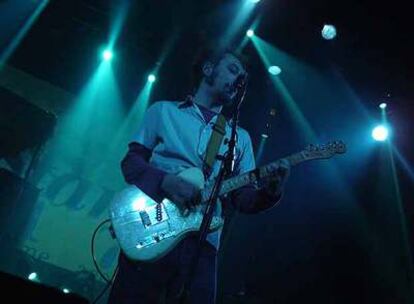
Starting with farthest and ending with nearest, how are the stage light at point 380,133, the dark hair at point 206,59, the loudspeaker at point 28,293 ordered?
the stage light at point 380,133, the dark hair at point 206,59, the loudspeaker at point 28,293

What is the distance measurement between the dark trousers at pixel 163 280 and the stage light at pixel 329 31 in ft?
15.9

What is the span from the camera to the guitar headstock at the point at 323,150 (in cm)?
341

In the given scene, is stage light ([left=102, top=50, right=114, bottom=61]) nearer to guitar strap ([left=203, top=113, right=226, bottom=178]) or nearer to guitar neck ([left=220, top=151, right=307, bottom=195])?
guitar strap ([left=203, top=113, right=226, bottom=178])

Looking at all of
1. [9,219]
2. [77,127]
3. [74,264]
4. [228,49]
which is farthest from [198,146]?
[77,127]

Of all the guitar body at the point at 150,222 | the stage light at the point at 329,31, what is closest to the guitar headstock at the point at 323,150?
the guitar body at the point at 150,222

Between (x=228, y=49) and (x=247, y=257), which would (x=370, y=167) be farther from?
(x=228, y=49)

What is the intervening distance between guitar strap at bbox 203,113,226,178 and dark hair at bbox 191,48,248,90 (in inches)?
21.7

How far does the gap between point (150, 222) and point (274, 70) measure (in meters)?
5.32

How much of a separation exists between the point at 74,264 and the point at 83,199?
4.79 ft

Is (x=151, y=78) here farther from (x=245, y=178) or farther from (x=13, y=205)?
(x=245, y=178)

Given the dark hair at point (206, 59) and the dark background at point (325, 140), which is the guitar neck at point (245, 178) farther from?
the dark background at point (325, 140)

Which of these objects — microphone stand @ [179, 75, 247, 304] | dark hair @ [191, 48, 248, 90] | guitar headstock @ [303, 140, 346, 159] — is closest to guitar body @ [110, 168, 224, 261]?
microphone stand @ [179, 75, 247, 304]

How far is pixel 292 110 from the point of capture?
782cm

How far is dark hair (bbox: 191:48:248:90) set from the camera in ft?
11.8
